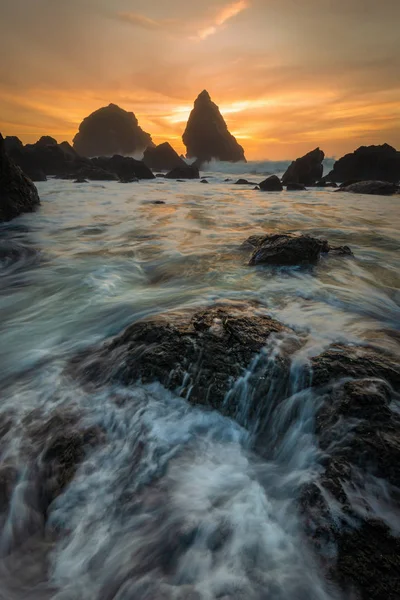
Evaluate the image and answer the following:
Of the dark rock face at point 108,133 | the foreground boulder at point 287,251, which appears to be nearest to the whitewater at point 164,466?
the foreground boulder at point 287,251

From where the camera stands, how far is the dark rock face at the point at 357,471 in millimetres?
1696

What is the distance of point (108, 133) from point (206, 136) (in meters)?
36.1

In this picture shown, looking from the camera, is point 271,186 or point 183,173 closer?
point 271,186

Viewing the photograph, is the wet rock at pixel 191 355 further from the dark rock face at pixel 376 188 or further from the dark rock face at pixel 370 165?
the dark rock face at pixel 370 165

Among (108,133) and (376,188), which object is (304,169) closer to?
(376,188)

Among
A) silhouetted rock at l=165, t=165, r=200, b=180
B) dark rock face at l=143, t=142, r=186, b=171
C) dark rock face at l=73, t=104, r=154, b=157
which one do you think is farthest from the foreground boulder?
dark rock face at l=73, t=104, r=154, b=157

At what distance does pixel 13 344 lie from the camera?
4.16m

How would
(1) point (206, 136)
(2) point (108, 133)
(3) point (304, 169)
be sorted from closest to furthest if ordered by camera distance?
(3) point (304, 169), (1) point (206, 136), (2) point (108, 133)

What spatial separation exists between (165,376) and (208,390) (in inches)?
17.0

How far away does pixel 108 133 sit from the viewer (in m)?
101

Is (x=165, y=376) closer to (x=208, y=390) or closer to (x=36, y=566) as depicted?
(x=208, y=390)

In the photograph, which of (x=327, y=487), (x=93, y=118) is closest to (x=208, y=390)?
(x=327, y=487)

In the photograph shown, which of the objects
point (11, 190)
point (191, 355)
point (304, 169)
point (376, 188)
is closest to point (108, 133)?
point (304, 169)

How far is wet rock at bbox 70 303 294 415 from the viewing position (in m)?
2.93
